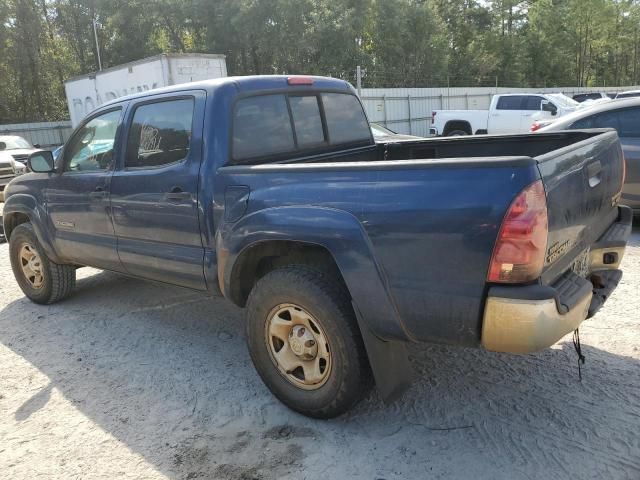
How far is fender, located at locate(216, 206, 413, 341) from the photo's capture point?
103 inches

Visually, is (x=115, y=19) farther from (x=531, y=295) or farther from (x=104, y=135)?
(x=531, y=295)

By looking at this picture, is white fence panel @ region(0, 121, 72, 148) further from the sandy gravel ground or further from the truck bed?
the truck bed

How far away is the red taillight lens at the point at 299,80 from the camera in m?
3.89

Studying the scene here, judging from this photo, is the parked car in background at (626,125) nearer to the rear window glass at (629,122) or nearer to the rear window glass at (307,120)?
the rear window glass at (629,122)

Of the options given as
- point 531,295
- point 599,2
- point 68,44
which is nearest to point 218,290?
point 531,295

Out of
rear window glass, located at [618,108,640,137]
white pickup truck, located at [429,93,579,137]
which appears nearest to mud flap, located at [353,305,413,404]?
rear window glass, located at [618,108,640,137]

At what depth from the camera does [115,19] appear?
3691cm

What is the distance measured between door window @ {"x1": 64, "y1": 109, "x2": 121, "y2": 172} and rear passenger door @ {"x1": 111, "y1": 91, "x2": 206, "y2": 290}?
237mm

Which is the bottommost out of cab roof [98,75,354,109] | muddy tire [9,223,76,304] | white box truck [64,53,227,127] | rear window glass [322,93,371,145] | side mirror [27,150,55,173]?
muddy tire [9,223,76,304]

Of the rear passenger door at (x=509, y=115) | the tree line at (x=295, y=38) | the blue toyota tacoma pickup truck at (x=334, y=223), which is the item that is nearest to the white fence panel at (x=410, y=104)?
the rear passenger door at (x=509, y=115)

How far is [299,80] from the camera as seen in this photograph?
13.0 ft

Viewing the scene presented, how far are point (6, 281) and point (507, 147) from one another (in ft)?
19.0

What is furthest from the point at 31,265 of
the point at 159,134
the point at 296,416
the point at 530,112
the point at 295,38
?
the point at 295,38

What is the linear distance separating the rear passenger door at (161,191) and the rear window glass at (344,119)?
42.6 inches
